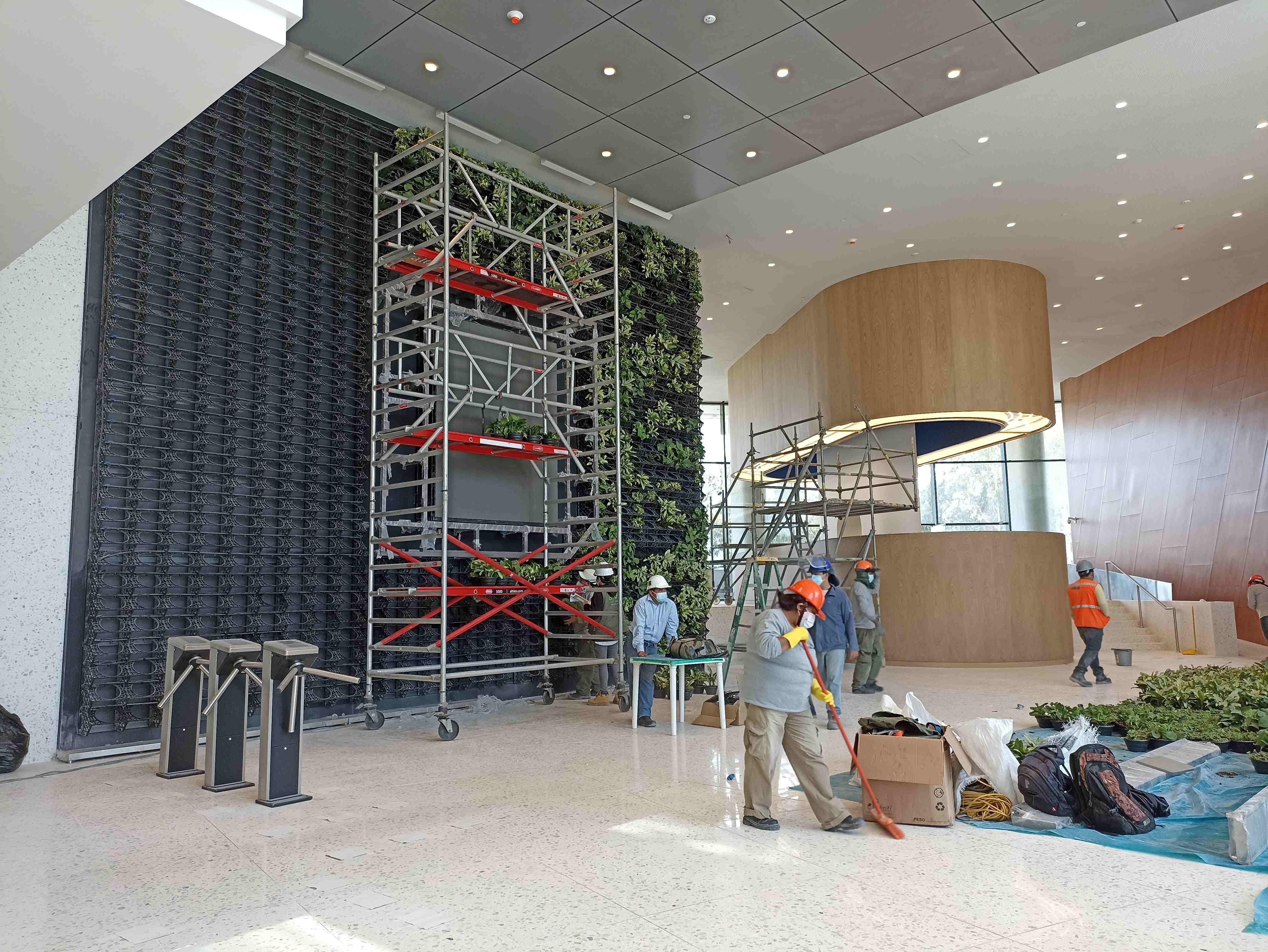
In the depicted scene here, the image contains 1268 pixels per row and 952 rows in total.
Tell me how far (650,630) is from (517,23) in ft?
19.0

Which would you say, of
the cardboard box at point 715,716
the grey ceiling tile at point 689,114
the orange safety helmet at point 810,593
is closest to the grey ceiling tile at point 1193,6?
the grey ceiling tile at point 689,114

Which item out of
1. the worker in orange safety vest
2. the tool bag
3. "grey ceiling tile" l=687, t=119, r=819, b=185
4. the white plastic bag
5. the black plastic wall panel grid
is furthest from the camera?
the worker in orange safety vest

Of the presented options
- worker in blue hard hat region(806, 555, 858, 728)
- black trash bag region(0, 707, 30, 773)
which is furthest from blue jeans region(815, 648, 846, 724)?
black trash bag region(0, 707, 30, 773)

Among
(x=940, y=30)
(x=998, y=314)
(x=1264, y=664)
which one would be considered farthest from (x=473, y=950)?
(x=998, y=314)

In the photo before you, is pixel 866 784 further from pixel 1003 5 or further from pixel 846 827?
pixel 1003 5

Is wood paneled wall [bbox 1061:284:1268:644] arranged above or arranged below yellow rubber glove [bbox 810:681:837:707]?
above

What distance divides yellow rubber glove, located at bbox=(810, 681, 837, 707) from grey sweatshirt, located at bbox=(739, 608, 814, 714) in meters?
0.04

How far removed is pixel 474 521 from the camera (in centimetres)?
966

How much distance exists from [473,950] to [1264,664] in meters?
11.1

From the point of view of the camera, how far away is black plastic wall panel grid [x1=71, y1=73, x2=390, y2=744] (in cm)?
730

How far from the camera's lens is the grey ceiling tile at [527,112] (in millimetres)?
8891

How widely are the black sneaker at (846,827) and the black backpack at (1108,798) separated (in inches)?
50.1

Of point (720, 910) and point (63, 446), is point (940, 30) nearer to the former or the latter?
point (720, 910)

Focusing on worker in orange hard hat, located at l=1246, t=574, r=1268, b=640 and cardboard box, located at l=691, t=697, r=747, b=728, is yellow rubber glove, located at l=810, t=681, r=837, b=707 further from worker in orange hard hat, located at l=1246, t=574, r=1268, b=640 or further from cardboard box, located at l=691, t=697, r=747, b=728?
worker in orange hard hat, located at l=1246, t=574, r=1268, b=640
